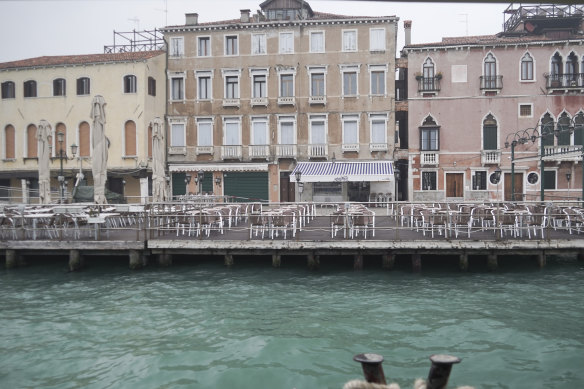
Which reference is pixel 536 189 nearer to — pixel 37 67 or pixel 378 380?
pixel 378 380

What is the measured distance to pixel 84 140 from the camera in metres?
31.3

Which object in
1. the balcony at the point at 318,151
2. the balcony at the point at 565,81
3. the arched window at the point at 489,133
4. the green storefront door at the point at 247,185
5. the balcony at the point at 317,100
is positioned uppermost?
the balcony at the point at 565,81

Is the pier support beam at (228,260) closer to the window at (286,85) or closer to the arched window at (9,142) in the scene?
the window at (286,85)

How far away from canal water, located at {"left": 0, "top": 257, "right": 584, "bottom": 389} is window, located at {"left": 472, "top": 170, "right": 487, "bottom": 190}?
15.8 metres

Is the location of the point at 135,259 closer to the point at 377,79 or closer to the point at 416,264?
the point at 416,264

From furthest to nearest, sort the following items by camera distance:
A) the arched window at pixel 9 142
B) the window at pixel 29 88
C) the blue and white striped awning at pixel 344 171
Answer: the arched window at pixel 9 142 < the window at pixel 29 88 < the blue and white striped awning at pixel 344 171

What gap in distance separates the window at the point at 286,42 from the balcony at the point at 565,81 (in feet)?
49.5

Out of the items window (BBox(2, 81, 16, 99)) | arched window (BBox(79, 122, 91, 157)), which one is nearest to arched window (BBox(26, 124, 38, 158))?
window (BBox(2, 81, 16, 99))

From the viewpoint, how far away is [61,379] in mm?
7336

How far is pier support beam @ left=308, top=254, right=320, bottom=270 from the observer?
45.6 ft

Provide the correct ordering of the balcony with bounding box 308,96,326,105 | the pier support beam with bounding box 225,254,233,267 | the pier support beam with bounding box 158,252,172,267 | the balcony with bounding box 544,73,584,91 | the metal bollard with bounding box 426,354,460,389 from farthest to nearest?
the balcony with bounding box 308,96,326,105 → the balcony with bounding box 544,73,584,91 → the pier support beam with bounding box 158,252,172,267 → the pier support beam with bounding box 225,254,233,267 → the metal bollard with bounding box 426,354,460,389

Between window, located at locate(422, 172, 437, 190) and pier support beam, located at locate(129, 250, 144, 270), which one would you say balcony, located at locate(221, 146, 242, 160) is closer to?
window, located at locate(422, 172, 437, 190)

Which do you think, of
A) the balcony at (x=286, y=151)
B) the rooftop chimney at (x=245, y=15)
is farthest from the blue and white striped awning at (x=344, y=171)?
the rooftop chimney at (x=245, y=15)

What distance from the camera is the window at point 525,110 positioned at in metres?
29.4
